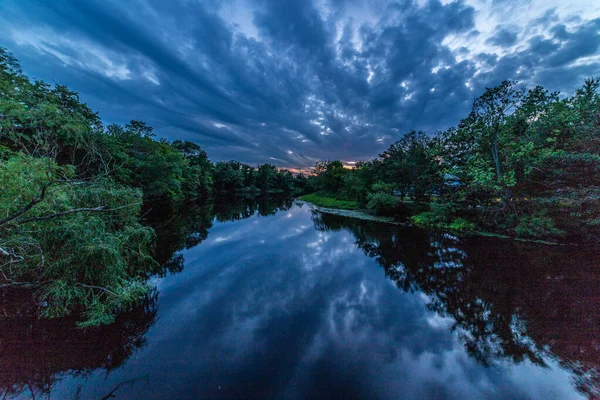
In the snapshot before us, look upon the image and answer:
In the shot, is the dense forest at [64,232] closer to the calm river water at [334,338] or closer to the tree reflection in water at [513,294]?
the calm river water at [334,338]

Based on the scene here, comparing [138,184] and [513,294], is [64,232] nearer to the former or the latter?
[513,294]

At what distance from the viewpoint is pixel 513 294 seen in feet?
22.0

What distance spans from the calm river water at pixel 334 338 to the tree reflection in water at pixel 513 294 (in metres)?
0.04

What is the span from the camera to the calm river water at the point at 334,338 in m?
3.72

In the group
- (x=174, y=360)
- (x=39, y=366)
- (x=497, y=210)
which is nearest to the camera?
(x=39, y=366)

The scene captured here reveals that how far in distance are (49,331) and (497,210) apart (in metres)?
22.4

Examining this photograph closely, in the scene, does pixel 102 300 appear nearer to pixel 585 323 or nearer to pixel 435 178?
pixel 585 323

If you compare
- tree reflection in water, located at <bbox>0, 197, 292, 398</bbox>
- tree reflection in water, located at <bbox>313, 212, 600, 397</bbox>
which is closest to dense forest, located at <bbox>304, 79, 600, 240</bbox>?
tree reflection in water, located at <bbox>313, 212, 600, 397</bbox>

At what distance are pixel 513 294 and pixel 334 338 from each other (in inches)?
251

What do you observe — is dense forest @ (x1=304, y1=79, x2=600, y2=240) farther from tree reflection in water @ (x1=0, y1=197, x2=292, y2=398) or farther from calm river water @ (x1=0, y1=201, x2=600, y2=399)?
tree reflection in water @ (x1=0, y1=197, x2=292, y2=398)

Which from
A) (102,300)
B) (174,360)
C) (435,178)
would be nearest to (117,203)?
(102,300)

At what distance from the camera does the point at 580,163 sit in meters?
11.3

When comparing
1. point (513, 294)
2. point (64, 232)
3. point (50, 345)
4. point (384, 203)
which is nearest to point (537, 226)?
point (513, 294)

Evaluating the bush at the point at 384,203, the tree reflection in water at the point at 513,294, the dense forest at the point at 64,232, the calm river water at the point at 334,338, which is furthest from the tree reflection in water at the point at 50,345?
the bush at the point at 384,203
